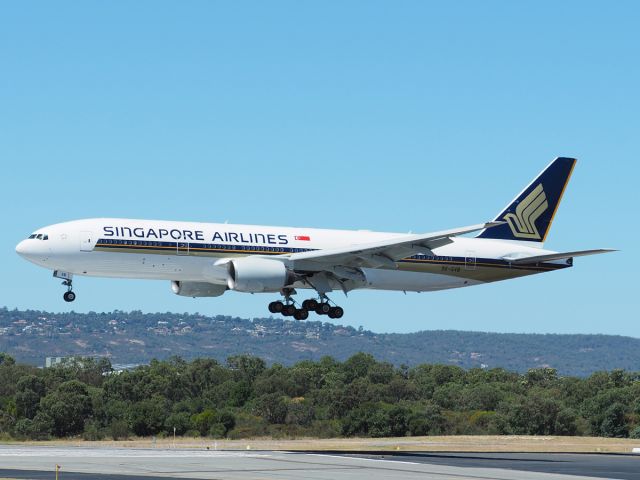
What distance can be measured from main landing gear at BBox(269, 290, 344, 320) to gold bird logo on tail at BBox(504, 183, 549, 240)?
1323 cm

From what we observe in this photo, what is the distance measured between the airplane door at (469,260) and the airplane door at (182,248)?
55.5 ft

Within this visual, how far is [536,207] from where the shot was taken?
7156cm

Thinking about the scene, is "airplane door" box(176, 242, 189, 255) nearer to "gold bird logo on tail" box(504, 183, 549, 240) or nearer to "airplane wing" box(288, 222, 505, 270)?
"airplane wing" box(288, 222, 505, 270)

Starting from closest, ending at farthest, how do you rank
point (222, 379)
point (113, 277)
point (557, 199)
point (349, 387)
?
point (113, 277), point (557, 199), point (349, 387), point (222, 379)

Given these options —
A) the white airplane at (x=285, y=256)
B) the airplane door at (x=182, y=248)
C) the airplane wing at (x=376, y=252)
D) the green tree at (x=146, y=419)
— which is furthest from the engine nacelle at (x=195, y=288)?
the green tree at (x=146, y=419)

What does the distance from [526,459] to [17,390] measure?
295 feet

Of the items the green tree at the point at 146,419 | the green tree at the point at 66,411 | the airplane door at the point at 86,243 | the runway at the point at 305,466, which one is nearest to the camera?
the runway at the point at 305,466

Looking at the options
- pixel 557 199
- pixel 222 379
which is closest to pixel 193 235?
pixel 557 199

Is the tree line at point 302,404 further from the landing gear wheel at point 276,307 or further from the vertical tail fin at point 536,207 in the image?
the landing gear wheel at point 276,307

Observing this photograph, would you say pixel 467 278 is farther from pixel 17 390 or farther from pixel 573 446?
pixel 17 390

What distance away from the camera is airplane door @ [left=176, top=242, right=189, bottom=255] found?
5862cm

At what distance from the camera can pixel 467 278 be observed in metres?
66.8

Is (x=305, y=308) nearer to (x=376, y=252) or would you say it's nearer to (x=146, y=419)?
(x=376, y=252)

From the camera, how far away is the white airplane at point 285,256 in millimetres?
57656
